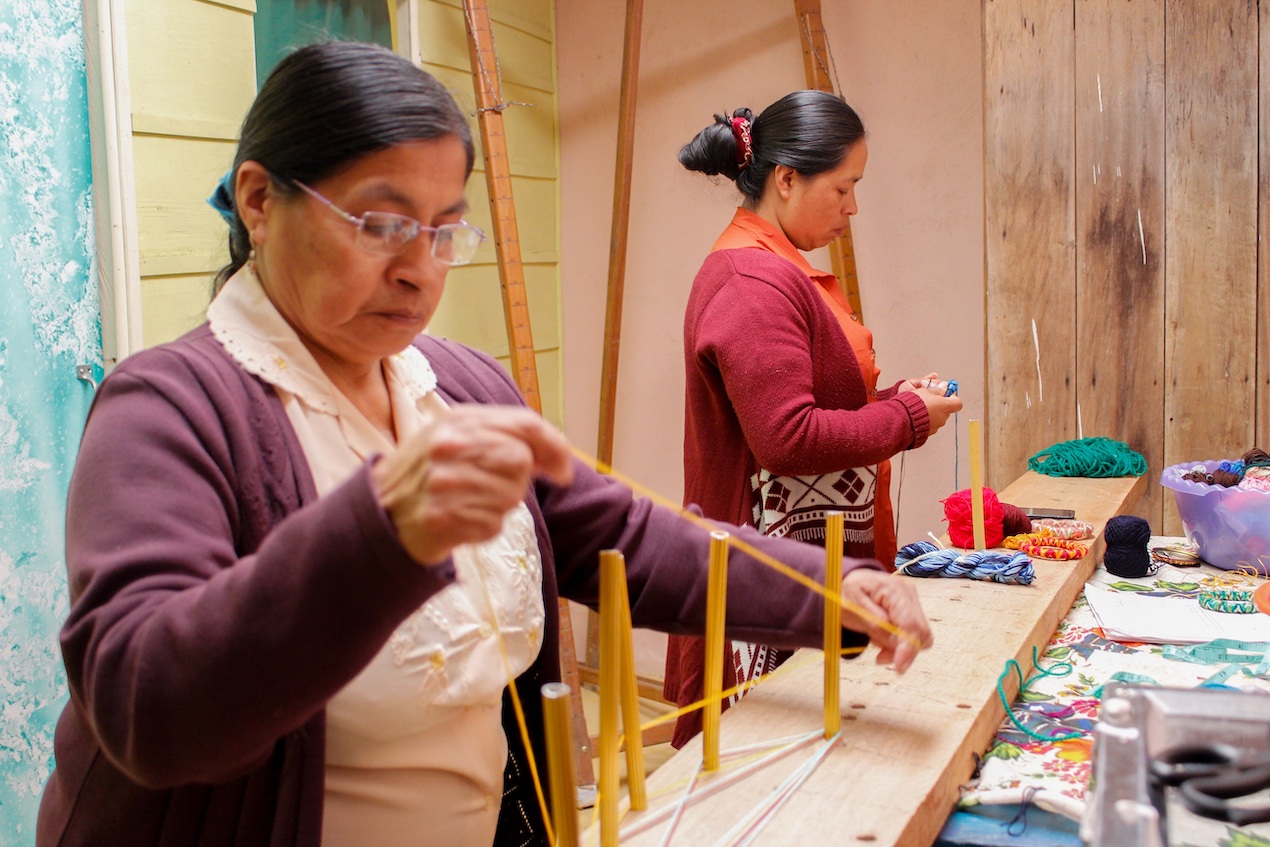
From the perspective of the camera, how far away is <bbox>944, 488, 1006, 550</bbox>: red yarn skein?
1.90 metres

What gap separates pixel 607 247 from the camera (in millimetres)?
3799

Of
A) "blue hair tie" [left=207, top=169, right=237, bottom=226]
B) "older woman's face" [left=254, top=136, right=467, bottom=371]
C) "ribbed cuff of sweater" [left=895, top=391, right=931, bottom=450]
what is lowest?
"ribbed cuff of sweater" [left=895, top=391, right=931, bottom=450]

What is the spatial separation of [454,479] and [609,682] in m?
0.36

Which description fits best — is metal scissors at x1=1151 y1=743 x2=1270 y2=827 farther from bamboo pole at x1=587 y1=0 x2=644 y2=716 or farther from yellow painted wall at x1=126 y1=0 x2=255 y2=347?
bamboo pole at x1=587 y1=0 x2=644 y2=716

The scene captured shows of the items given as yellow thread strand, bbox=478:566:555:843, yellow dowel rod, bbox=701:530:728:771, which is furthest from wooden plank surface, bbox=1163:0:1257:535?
yellow thread strand, bbox=478:566:555:843

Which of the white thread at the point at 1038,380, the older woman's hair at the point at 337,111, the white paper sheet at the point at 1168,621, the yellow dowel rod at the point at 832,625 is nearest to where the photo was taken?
the older woman's hair at the point at 337,111

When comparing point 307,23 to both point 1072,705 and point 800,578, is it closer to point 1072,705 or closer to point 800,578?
point 800,578

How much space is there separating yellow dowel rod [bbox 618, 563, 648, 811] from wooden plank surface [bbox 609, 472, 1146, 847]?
0.02 meters

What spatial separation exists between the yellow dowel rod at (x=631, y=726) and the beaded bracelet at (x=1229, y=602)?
1018 mm

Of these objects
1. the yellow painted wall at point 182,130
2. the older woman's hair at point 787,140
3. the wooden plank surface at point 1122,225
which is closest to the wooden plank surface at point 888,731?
the older woman's hair at point 787,140

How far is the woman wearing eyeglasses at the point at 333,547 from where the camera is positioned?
681mm

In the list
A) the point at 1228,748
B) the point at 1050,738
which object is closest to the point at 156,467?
the point at 1228,748

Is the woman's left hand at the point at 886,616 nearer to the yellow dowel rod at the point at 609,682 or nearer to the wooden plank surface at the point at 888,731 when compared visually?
the wooden plank surface at the point at 888,731

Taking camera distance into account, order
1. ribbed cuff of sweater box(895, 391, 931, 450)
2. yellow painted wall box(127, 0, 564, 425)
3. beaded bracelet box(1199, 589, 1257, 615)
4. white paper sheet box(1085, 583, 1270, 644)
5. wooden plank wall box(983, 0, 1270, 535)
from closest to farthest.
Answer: white paper sheet box(1085, 583, 1270, 644), beaded bracelet box(1199, 589, 1257, 615), ribbed cuff of sweater box(895, 391, 931, 450), yellow painted wall box(127, 0, 564, 425), wooden plank wall box(983, 0, 1270, 535)
